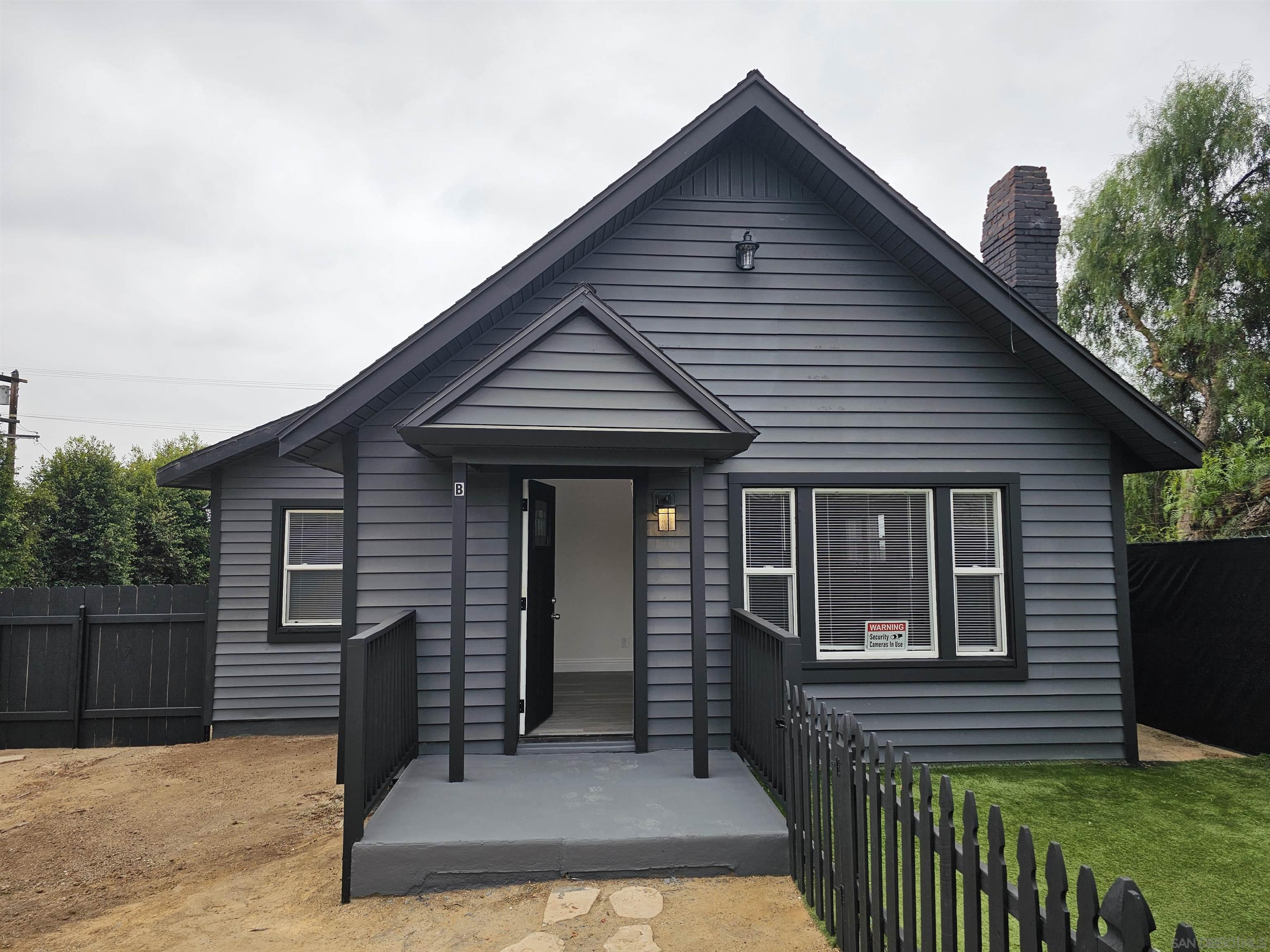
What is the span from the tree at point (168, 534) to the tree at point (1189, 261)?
21.2m

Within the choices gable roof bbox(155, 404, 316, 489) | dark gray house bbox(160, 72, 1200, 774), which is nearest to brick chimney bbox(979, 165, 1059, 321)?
dark gray house bbox(160, 72, 1200, 774)

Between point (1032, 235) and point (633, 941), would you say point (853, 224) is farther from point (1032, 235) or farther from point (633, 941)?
point (633, 941)

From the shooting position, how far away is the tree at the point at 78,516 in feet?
40.5

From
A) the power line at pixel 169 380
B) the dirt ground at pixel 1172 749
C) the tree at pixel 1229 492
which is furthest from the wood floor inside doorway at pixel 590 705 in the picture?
the power line at pixel 169 380

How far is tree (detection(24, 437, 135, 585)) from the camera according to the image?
12352 millimetres

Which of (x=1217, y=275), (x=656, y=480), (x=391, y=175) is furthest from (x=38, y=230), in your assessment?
(x=1217, y=275)

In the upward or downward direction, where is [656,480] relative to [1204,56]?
downward

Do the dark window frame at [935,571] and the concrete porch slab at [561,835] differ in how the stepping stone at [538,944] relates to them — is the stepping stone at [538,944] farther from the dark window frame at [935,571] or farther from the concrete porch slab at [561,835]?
the dark window frame at [935,571]

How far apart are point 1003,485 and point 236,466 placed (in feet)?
26.8

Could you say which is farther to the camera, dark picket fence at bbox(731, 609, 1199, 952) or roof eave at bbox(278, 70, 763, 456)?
roof eave at bbox(278, 70, 763, 456)

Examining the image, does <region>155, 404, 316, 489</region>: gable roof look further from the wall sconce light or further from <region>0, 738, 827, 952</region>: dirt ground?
the wall sconce light

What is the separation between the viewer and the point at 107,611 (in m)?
7.87

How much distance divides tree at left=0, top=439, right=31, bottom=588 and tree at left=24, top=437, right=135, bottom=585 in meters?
2.51

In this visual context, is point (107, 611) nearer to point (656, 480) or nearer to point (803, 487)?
point (656, 480)
